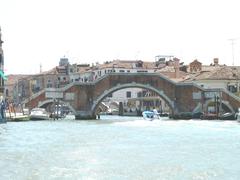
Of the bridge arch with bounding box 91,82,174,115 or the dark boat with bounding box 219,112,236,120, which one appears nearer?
the dark boat with bounding box 219,112,236,120

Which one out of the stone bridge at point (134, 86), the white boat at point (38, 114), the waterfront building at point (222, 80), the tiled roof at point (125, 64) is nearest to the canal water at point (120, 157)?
the white boat at point (38, 114)

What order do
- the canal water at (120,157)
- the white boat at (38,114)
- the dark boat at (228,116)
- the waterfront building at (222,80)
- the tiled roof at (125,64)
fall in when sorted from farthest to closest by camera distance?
the tiled roof at (125,64)
the waterfront building at (222,80)
the dark boat at (228,116)
the white boat at (38,114)
the canal water at (120,157)

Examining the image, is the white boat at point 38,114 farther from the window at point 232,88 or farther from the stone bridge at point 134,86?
the window at point 232,88

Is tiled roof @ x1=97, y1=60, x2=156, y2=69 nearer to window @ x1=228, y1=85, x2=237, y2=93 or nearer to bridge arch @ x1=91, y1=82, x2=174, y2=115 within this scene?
window @ x1=228, y1=85, x2=237, y2=93

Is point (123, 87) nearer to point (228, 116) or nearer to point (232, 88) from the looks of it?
point (228, 116)

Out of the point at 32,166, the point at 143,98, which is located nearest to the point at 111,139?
the point at 32,166

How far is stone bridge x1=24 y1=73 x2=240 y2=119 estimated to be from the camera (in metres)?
47.2

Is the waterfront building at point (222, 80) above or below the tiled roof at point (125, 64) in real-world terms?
below

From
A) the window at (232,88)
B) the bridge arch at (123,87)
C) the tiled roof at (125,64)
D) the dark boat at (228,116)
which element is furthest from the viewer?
the tiled roof at (125,64)

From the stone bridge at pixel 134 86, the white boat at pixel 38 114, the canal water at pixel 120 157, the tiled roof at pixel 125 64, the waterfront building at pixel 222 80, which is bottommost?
the canal water at pixel 120 157

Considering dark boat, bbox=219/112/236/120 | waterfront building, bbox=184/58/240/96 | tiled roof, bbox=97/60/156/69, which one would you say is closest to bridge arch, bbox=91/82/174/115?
dark boat, bbox=219/112/236/120

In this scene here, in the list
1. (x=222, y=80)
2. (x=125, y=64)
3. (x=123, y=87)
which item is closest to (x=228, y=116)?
(x=222, y=80)

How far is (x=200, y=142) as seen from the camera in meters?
23.8

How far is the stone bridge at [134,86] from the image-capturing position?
155 feet
